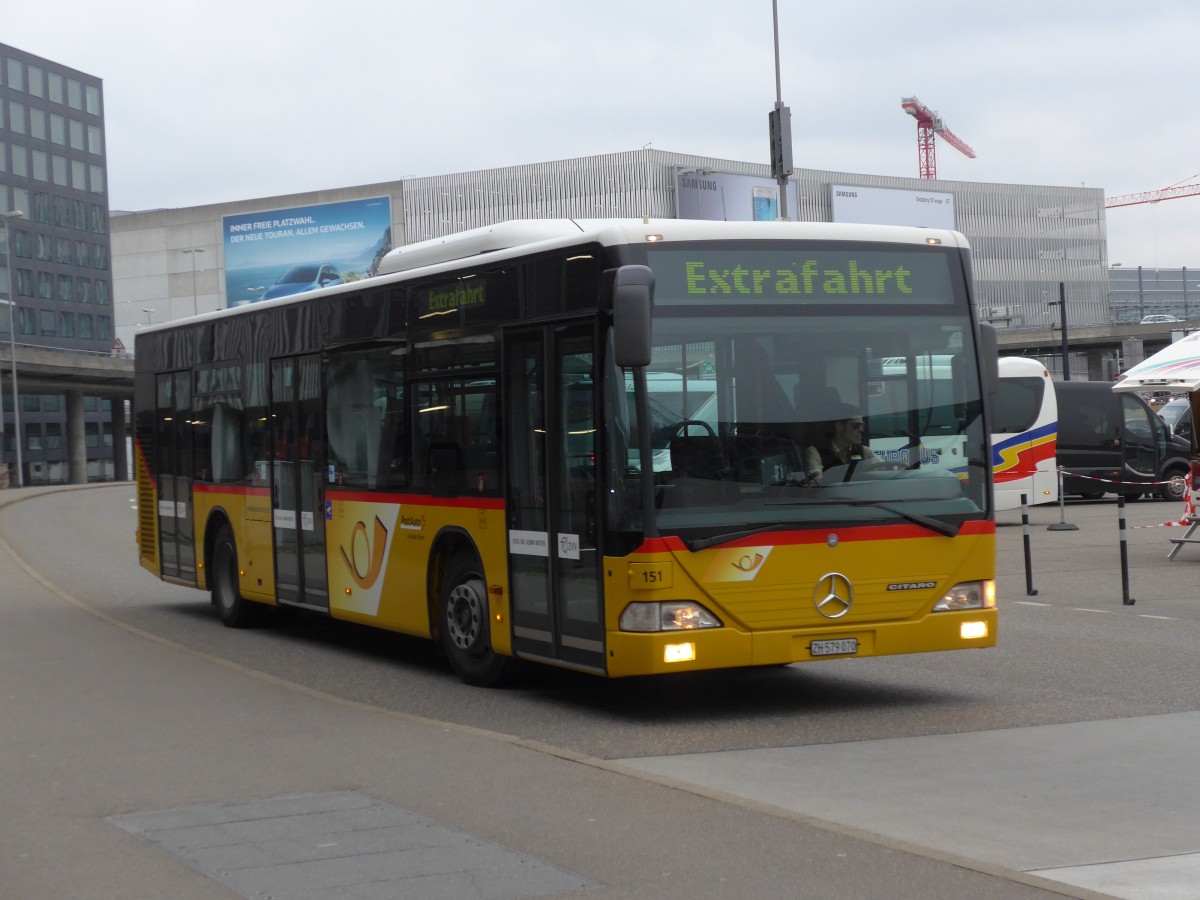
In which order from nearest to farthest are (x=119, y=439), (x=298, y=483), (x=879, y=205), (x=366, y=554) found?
1. (x=366, y=554)
2. (x=298, y=483)
3. (x=119, y=439)
4. (x=879, y=205)

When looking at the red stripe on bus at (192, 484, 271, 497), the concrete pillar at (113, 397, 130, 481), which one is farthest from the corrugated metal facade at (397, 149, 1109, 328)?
the red stripe on bus at (192, 484, 271, 497)

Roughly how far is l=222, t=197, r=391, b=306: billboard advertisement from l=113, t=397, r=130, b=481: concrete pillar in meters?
14.5

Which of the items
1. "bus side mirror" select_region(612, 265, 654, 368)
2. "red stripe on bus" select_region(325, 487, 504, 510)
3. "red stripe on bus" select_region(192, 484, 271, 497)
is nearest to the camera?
"bus side mirror" select_region(612, 265, 654, 368)

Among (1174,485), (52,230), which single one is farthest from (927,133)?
(1174,485)

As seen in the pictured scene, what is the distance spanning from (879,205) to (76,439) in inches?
1993

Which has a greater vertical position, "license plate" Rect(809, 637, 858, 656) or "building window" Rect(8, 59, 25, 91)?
"building window" Rect(8, 59, 25, 91)

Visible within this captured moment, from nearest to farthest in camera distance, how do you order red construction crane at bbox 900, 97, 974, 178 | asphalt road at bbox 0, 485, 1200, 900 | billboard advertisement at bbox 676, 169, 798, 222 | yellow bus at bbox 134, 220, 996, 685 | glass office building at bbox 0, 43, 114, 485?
asphalt road at bbox 0, 485, 1200, 900, yellow bus at bbox 134, 220, 996, 685, billboard advertisement at bbox 676, 169, 798, 222, glass office building at bbox 0, 43, 114, 485, red construction crane at bbox 900, 97, 974, 178

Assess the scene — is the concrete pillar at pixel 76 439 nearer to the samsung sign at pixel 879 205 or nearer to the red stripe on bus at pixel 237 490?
the samsung sign at pixel 879 205

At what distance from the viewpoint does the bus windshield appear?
9695 millimetres

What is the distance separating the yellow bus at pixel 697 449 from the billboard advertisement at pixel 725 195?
84.7m

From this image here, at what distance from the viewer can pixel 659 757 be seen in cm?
880

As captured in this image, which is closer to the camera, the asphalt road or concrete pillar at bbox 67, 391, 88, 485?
the asphalt road

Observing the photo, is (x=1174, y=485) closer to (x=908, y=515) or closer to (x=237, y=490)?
(x=237, y=490)

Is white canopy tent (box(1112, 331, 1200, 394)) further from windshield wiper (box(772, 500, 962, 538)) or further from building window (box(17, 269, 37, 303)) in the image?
building window (box(17, 269, 37, 303))
